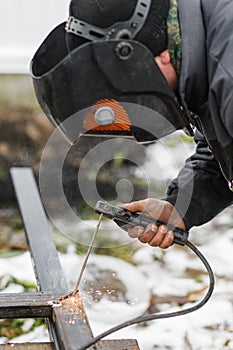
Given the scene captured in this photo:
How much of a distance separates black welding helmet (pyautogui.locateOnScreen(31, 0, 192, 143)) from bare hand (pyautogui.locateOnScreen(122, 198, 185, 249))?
0.44m

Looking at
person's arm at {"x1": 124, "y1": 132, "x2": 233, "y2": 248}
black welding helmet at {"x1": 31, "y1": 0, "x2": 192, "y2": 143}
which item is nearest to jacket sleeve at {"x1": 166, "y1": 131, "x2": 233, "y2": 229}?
person's arm at {"x1": 124, "y1": 132, "x2": 233, "y2": 248}

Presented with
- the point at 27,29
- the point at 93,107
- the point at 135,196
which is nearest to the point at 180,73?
the point at 93,107

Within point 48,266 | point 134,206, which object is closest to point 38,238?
point 48,266

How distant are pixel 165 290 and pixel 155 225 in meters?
1.36

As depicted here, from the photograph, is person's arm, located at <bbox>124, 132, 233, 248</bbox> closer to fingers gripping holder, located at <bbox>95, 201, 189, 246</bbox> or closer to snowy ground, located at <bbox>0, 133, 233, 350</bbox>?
fingers gripping holder, located at <bbox>95, 201, 189, 246</bbox>

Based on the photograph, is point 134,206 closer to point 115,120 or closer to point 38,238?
point 115,120

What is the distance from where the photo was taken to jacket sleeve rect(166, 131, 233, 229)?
231 cm

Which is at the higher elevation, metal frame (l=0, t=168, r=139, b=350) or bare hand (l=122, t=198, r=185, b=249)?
bare hand (l=122, t=198, r=185, b=249)

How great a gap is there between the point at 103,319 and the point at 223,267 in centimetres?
77

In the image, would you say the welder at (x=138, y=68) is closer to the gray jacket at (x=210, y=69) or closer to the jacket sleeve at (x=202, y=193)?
the gray jacket at (x=210, y=69)

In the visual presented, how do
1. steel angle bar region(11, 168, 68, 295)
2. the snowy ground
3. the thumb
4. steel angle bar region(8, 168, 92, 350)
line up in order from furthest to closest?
the snowy ground < steel angle bar region(11, 168, 68, 295) < the thumb < steel angle bar region(8, 168, 92, 350)

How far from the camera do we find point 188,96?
→ 1.74m

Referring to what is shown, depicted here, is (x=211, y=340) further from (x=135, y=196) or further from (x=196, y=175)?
(x=135, y=196)

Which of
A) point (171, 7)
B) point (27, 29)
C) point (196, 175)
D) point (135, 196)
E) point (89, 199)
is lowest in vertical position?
point (135, 196)
